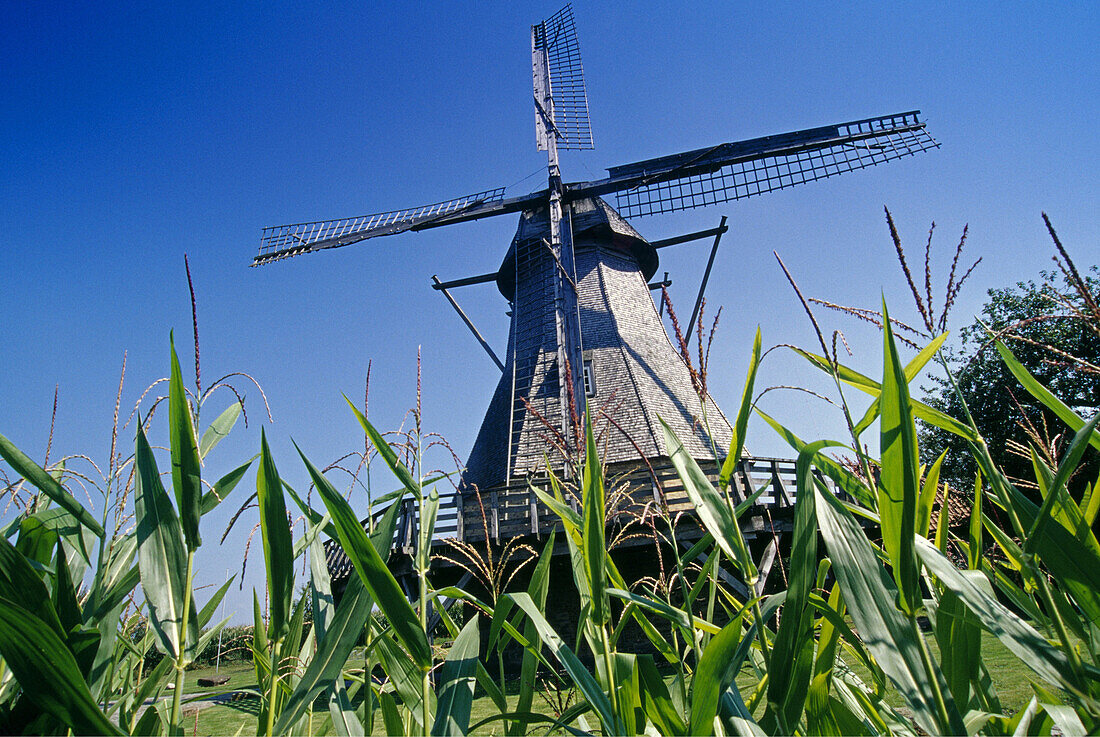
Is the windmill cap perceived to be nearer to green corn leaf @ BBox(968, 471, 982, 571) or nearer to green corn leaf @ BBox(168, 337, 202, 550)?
green corn leaf @ BBox(968, 471, 982, 571)

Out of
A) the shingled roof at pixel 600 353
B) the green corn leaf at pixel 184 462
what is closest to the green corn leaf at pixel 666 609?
the green corn leaf at pixel 184 462

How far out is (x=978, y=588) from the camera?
901 mm

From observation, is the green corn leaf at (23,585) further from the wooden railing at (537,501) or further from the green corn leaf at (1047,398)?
the wooden railing at (537,501)

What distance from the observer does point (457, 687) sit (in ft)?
3.54

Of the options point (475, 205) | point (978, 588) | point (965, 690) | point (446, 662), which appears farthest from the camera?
point (475, 205)

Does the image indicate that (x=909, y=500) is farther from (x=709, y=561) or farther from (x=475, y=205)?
(x=475, y=205)

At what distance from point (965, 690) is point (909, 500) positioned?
479 mm

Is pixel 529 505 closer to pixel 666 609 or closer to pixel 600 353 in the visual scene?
pixel 600 353

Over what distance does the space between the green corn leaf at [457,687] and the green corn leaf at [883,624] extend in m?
0.64

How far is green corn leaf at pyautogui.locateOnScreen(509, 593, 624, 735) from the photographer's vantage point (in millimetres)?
997

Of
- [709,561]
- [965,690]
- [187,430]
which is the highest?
[187,430]

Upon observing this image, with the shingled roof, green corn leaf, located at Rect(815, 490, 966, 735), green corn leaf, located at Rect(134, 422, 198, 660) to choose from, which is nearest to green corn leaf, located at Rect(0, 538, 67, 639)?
green corn leaf, located at Rect(134, 422, 198, 660)

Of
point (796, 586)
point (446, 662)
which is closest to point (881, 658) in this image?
point (796, 586)

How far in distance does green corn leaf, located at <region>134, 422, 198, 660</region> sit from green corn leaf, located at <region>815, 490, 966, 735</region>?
966 millimetres
